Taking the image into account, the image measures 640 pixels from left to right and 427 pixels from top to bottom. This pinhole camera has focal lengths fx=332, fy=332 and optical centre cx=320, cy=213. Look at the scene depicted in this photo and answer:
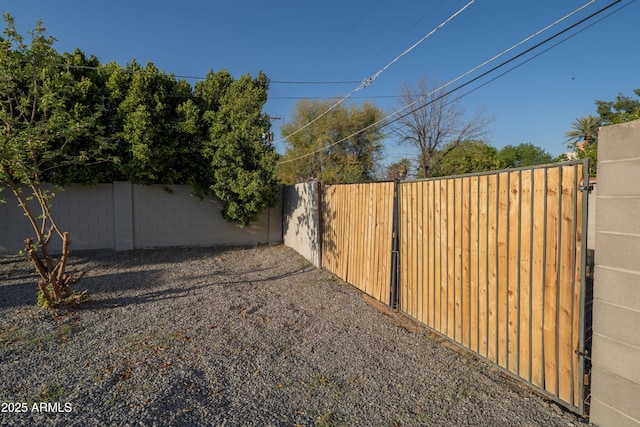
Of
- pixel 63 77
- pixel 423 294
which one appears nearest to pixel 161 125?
pixel 63 77

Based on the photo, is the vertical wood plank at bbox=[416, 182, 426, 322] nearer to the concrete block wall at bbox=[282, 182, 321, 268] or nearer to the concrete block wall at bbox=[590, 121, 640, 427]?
the concrete block wall at bbox=[590, 121, 640, 427]

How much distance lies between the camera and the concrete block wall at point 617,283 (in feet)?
6.28

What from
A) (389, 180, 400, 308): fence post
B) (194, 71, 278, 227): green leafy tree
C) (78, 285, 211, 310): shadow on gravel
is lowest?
(78, 285, 211, 310): shadow on gravel

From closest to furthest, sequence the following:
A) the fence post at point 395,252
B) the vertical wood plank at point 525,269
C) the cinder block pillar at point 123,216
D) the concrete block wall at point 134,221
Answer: the vertical wood plank at point 525,269 < the fence post at point 395,252 < the concrete block wall at point 134,221 < the cinder block pillar at point 123,216

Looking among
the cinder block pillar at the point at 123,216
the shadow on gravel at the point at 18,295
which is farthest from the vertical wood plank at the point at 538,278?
the cinder block pillar at the point at 123,216

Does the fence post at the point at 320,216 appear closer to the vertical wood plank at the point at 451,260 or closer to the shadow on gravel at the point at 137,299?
the shadow on gravel at the point at 137,299

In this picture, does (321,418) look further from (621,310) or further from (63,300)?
(63,300)

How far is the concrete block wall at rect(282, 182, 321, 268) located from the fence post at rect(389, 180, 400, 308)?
104 inches

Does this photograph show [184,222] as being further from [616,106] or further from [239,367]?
[616,106]

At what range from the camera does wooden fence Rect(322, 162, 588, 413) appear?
90.1 inches

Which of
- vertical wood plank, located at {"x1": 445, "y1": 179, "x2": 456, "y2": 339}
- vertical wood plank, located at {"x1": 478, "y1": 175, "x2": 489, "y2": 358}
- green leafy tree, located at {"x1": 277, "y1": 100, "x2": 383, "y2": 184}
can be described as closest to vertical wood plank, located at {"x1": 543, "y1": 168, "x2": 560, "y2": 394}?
vertical wood plank, located at {"x1": 478, "y1": 175, "x2": 489, "y2": 358}

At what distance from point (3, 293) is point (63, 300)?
5.10ft

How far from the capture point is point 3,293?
498 centimetres

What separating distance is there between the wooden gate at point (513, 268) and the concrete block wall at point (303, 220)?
3.41m
